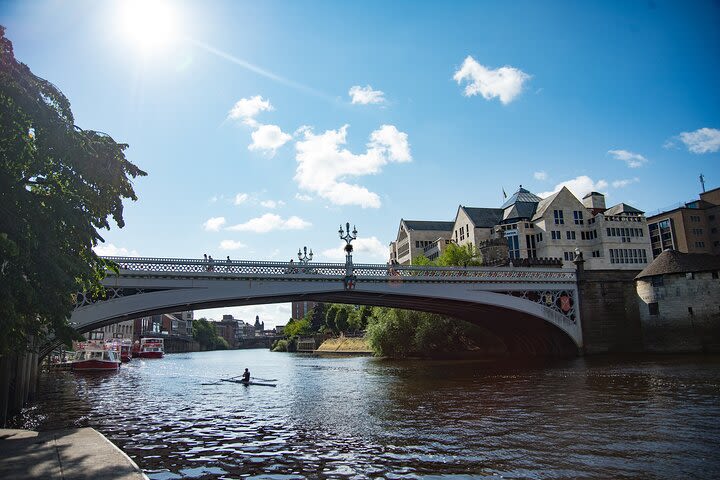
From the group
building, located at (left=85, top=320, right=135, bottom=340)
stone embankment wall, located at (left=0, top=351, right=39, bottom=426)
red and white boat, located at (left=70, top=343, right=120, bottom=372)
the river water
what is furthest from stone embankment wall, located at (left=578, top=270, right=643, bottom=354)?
building, located at (left=85, top=320, right=135, bottom=340)

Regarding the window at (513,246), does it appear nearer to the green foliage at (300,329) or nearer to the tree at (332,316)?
the tree at (332,316)

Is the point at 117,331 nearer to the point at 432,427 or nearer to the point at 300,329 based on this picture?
the point at 300,329

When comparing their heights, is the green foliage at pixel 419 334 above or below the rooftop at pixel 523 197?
below

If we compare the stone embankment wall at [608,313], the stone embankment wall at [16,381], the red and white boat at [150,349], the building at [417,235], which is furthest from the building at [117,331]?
the stone embankment wall at [608,313]

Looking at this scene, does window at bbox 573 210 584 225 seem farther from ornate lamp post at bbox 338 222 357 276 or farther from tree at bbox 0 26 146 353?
tree at bbox 0 26 146 353

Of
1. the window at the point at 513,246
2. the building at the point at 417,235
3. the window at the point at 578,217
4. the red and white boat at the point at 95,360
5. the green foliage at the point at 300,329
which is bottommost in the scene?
the red and white boat at the point at 95,360

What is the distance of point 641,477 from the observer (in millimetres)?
10539

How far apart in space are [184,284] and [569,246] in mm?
60089

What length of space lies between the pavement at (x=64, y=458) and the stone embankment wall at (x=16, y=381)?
6219mm

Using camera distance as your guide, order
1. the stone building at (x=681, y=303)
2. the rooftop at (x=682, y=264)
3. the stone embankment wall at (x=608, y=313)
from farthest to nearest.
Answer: the stone embankment wall at (x=608, y=313) → the rooftop at (x=682, y=264) → the stone building at (x=681, y=303)

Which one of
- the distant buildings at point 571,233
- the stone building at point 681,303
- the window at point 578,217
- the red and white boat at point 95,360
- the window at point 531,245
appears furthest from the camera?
the window at point 578,217

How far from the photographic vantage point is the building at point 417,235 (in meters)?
105

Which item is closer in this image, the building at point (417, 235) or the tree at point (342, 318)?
the building at point (417, 235)

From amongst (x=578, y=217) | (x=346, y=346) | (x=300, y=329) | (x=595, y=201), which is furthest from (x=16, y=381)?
(x=300, y=329)
